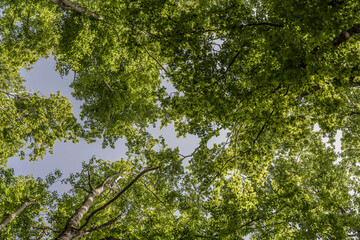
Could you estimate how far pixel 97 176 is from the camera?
529 inches

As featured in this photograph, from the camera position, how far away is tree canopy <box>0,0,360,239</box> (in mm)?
4652

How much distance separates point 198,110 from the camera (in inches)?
255

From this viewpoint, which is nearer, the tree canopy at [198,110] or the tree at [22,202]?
the tree canopy at [198,110]

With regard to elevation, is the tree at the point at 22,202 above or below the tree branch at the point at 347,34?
below

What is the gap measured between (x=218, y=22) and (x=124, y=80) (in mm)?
7828

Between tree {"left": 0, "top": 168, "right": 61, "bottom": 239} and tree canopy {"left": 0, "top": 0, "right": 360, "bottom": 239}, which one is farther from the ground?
tree canopy {"left": 0, "top": 0, "right": 360, "bottom": 239}

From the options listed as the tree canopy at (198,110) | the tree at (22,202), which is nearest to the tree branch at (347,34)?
the tree canopy at (198,110)

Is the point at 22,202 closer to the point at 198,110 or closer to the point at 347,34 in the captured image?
the point at 198,110

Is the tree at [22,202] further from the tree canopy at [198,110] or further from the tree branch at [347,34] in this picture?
the tree branch at [347,34]

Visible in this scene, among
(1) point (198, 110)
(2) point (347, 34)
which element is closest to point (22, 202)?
(1) point (198, 110)

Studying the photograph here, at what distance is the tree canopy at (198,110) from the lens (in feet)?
15.3

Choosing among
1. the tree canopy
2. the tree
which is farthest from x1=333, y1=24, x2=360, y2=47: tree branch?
the tree

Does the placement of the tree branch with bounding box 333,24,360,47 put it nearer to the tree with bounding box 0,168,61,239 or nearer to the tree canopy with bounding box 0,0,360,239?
the tree canopy with bounding box 0,0,360,239

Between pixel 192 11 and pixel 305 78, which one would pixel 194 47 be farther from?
pixel 305 78
